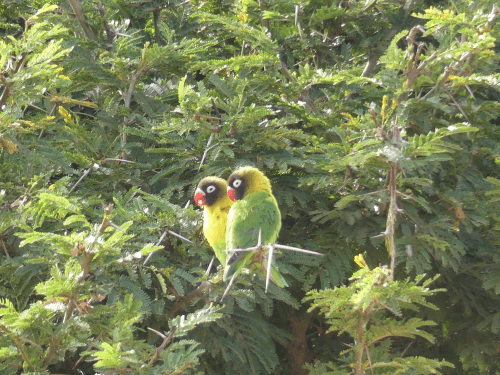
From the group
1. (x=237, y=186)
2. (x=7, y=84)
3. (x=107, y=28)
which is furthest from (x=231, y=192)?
(x=107, y=28)

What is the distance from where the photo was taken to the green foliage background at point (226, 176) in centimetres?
348

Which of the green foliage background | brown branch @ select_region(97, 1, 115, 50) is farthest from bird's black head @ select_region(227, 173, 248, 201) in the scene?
brown branch @ select_region(97, 1, 115, 50)

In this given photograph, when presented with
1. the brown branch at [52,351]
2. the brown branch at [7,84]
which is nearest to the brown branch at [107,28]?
the brown branch at [7,84]

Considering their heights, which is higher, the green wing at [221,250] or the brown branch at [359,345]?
the green wing at [221,250]

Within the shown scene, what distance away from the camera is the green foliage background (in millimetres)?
3479

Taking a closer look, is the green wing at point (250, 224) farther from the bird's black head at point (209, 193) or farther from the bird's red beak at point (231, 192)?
the bird's black head at point (209, 193)

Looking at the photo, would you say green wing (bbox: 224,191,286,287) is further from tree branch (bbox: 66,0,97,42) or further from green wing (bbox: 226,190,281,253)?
tree branch (bbox: 66,0,97,42)

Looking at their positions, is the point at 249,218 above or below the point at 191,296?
above

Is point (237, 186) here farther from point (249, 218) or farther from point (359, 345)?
point (359, 345)

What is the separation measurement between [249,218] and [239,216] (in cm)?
6

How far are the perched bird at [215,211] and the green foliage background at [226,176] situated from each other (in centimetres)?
22

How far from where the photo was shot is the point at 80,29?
5910 mm

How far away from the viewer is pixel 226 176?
420 centimetres

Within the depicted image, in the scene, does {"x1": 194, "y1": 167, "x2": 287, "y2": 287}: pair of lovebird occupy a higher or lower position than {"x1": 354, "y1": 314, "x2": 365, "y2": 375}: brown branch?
higher
